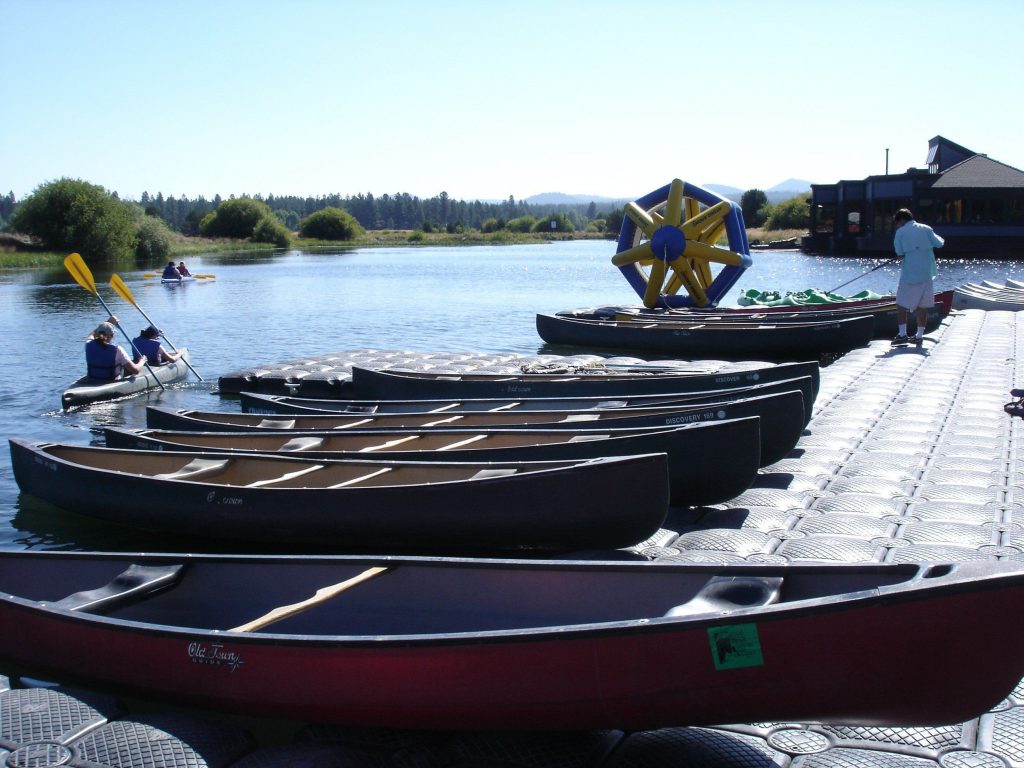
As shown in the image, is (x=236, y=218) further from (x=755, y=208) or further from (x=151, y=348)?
(x=151, y=348)

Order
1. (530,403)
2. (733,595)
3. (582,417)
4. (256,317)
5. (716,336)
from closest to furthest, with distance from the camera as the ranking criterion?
1. (733,595)
2. (582,417)
3. (530,403)
4. (716,336)
5. (256,317)

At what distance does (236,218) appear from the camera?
4149 inches

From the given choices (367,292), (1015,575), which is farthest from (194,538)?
(367,292)

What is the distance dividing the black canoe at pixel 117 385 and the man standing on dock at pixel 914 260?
40.1 feet

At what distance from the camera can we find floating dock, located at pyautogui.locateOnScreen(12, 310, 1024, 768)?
12.1 feet

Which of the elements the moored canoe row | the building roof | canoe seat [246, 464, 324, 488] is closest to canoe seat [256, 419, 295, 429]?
canoe seat [246, 464, 324, 488]

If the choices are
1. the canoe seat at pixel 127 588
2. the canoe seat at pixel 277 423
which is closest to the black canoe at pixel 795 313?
the canoe seat at pixel 277 423

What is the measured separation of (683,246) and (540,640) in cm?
2041

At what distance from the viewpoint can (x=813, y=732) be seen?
3.80 m

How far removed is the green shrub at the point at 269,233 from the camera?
104 metres

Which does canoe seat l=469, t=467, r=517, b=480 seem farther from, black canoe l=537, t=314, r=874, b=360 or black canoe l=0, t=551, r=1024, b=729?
black canoe l=537, t=314, r=874, b=360

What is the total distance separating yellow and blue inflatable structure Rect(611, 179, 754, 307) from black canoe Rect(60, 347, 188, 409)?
462 inches

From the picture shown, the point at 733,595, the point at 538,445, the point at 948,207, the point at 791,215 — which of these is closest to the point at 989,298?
the point at 538,445

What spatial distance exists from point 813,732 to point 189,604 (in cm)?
324
